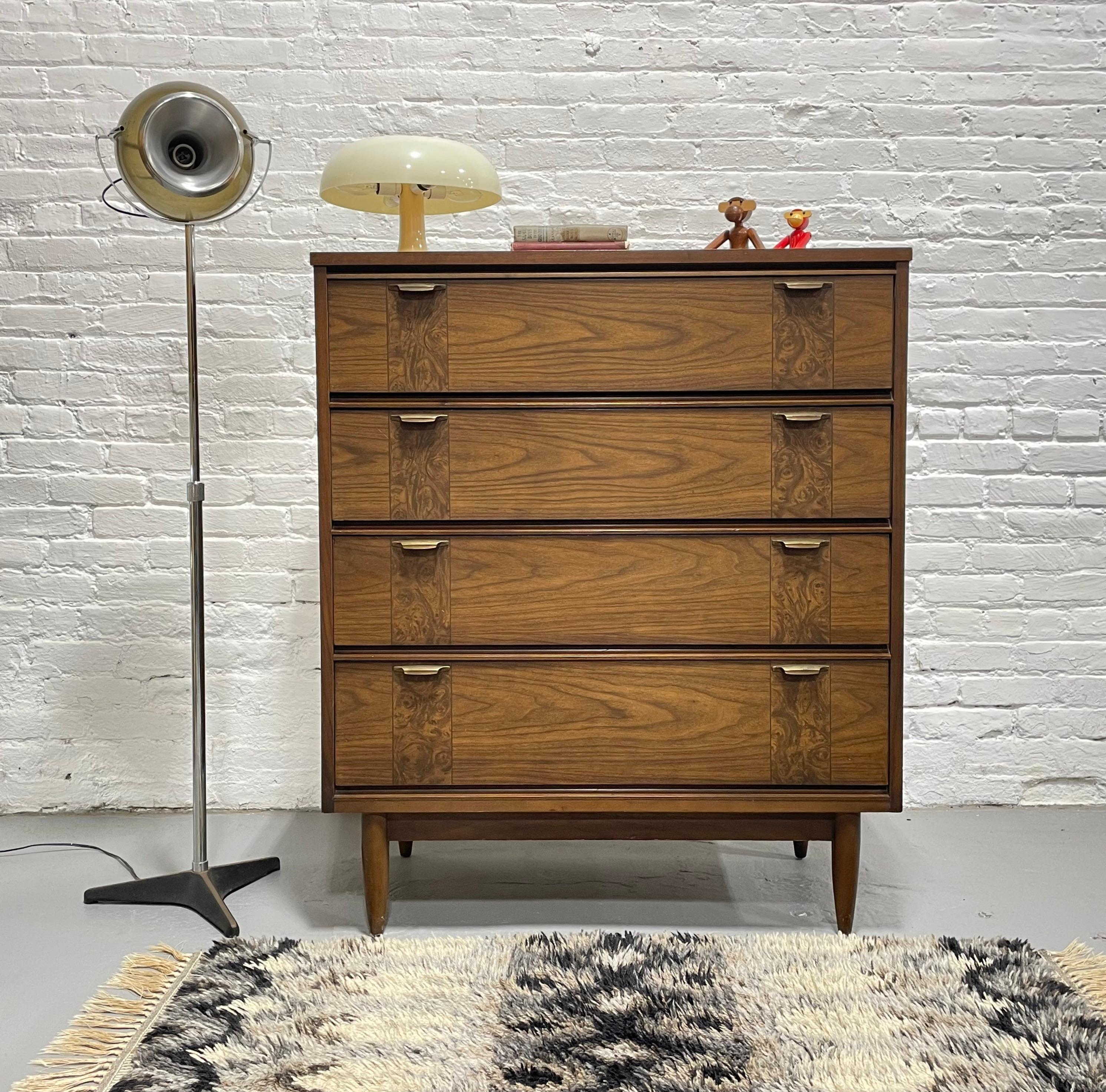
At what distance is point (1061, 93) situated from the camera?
273 centimetres

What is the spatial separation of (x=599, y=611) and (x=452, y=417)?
454 mm

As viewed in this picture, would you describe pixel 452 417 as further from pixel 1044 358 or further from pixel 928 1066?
pixel 1044 358

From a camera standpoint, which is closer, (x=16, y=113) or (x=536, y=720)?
(x=536, y=720)

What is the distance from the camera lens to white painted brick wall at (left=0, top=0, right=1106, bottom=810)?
2715 millimetres

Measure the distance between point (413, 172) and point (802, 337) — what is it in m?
0.80

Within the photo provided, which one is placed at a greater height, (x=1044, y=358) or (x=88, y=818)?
(x=1044, y=358)

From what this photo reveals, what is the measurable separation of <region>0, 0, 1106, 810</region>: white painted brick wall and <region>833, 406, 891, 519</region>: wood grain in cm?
88

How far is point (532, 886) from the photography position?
2.29 metres

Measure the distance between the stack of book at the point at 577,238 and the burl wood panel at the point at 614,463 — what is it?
0.32 meters

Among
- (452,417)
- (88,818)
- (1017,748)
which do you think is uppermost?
(452,417)

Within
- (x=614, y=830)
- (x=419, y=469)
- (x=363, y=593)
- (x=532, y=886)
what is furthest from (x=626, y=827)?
(x=419, y=469)

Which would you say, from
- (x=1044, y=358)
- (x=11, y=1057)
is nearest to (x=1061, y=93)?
(x=1044, y=358)

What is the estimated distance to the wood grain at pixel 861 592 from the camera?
1979 millimetres

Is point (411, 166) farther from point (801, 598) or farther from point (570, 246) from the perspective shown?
point (801, 598)
